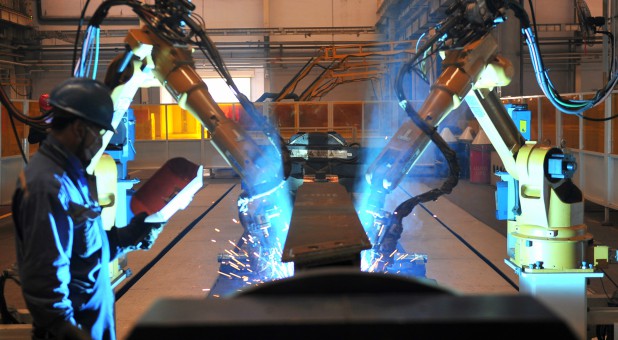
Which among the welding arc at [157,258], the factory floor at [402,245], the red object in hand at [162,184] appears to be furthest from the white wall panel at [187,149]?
the red object in hand at [162,184]

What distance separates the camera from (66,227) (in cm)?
258

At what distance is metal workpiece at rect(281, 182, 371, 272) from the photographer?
238 centimetres

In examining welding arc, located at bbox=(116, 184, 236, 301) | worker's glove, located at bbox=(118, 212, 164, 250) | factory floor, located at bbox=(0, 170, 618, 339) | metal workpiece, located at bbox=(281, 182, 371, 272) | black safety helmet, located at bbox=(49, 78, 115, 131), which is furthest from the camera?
welding arc, located at bbox=(116, 184, 236, 301)

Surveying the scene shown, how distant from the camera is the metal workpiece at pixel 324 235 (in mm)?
2381

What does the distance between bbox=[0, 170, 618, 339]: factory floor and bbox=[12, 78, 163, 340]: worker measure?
122 centimetres

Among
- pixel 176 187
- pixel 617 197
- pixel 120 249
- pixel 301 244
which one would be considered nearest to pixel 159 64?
pixel 176 187

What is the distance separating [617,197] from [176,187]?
824 cm

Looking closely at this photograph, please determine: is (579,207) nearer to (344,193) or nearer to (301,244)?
→ (344,193)

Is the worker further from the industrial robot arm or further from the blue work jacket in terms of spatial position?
the industrial robot arm

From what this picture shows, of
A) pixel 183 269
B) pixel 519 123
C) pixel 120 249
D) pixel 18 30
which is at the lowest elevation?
pixel 183 269

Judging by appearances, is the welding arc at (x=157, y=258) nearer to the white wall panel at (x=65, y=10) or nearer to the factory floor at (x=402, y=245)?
the factory floor at (x=402, y=245)

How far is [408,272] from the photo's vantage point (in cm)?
613

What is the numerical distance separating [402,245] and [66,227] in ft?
20.9

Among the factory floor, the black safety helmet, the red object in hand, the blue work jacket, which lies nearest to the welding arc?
the factory floor
